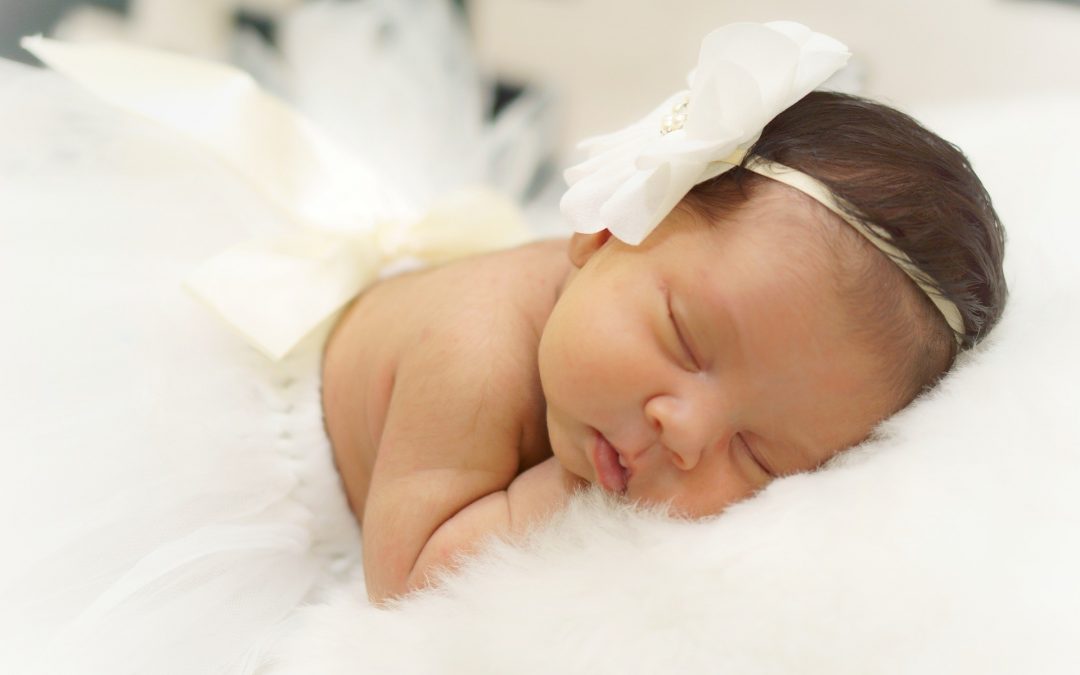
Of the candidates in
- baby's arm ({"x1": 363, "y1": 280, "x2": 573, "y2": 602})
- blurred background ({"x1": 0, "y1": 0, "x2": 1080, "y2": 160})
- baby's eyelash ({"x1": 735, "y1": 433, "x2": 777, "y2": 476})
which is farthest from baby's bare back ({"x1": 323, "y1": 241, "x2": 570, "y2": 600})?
blurred background ({"x1": 0, "y1": 0, "x2": 1080, "y2": 160})

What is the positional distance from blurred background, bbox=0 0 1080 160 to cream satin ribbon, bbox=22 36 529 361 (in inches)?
12.1

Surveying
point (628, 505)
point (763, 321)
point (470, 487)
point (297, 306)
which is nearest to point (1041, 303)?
point (763, 321)

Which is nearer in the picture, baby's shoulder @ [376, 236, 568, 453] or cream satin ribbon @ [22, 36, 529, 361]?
baby's shoulder @ [376, 236, 568, 453]

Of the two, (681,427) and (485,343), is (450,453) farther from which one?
(681,427)

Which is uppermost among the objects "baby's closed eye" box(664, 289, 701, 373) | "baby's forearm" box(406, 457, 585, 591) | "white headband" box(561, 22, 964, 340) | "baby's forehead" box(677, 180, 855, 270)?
"white headband" box(561, 22, 964, 340)

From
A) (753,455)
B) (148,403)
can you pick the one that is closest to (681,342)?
(753,455)

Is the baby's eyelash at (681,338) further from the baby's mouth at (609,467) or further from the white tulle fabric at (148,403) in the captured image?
the white tulle fabric at (148,403)

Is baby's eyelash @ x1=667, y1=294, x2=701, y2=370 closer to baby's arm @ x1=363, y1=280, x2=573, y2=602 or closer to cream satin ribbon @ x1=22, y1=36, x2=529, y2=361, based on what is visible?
baby's arm @ x1=363, y1=280, x2=573, y2=602

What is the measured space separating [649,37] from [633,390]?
113 centimetres

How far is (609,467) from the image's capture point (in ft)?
2.56

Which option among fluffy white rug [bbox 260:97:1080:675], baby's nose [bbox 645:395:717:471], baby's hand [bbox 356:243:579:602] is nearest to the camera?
fluffy white rug [bbox 260:97:1080:675]

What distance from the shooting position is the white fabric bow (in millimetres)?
767

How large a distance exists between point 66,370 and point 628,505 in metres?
0.54

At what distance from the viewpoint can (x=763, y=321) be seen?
744 mm
